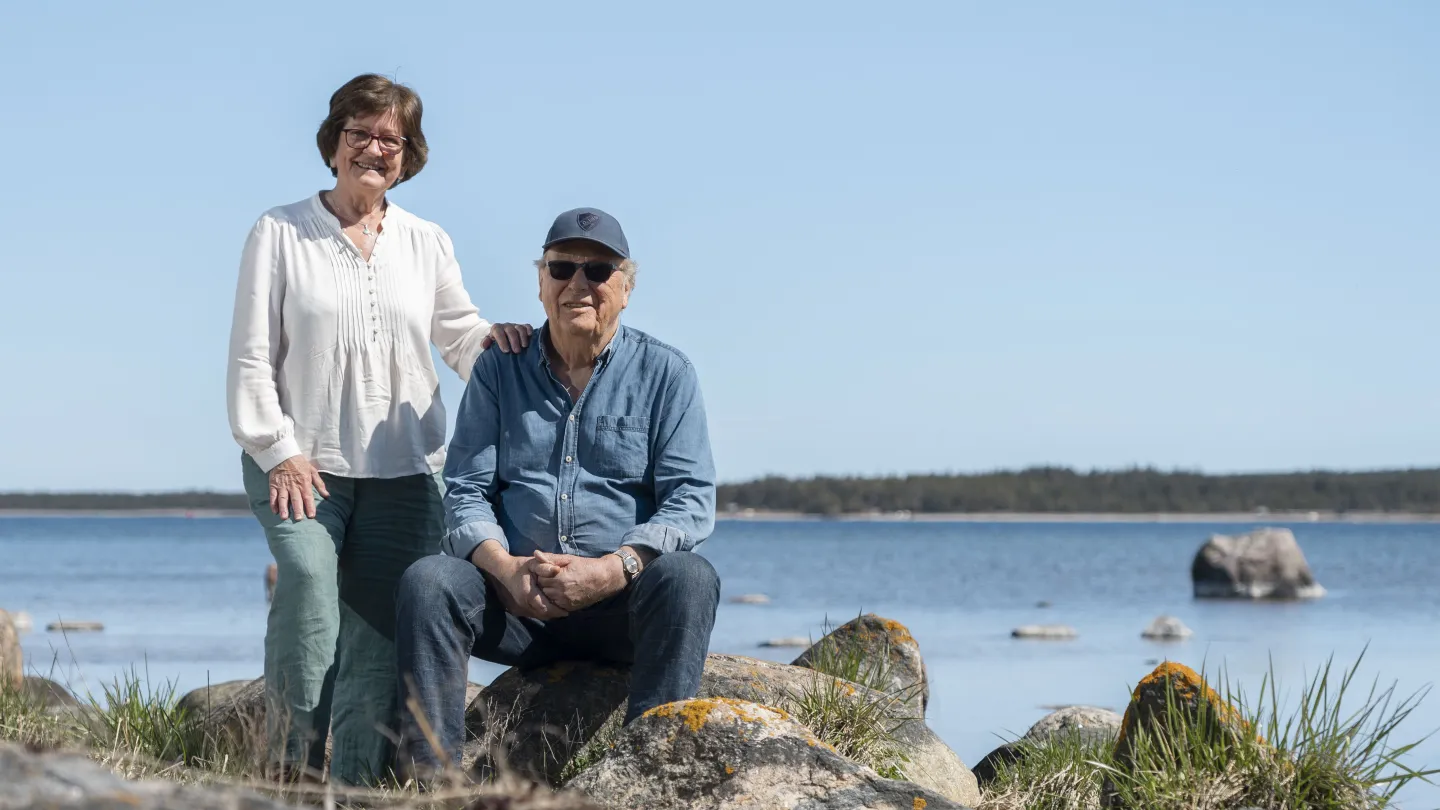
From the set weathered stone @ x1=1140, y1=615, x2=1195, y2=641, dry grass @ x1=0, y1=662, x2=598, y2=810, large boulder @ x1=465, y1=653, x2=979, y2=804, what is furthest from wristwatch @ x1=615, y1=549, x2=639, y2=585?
weathered stone @ x1=1140, y1=615, x2=1195, y2=641

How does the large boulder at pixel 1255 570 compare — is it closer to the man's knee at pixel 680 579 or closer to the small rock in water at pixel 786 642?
the small rock in water at pixel 786 642

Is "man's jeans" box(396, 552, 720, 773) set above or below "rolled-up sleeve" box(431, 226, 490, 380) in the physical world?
below

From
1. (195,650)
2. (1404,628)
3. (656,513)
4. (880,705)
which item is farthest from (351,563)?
(1404,628)

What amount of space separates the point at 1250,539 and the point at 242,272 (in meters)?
36.1

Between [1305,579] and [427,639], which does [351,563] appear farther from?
[1305,579]

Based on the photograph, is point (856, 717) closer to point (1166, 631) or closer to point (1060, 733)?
point (1060, 733)

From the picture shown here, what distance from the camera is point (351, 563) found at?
→ 5250 mm

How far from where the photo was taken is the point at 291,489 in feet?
16.3

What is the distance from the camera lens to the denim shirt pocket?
494 cm

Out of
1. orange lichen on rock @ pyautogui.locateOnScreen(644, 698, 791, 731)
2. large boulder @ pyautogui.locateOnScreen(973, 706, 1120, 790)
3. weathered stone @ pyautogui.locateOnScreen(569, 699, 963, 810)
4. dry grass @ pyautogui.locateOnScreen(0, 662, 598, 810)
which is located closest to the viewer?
weathered stone @ pyautogui.locateOnScreen(569, 699, 963, 810)

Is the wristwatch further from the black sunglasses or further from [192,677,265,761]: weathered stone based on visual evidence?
[192,677,265,761]: weathered stone

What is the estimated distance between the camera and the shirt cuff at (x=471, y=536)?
4.74 m

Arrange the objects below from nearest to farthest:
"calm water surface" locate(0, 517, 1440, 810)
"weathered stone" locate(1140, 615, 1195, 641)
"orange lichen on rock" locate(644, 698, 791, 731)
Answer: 1. "orange lichen on rock" locate(644, 698, 791, 731)
2. "calm water surface" locate(0, 517, 1440, 810)
3. "weathered stone" locate(1140, 615, 1195, 641)

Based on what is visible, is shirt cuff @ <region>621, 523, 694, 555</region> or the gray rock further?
the gray rock
